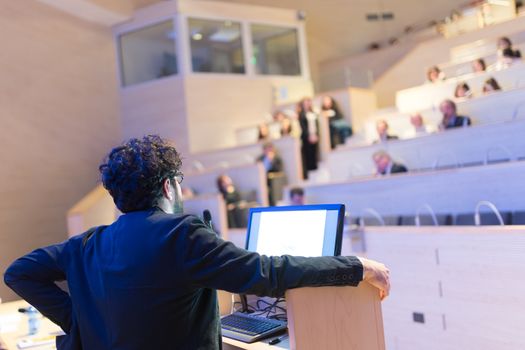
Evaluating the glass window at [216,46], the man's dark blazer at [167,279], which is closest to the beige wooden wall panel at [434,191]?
the man's dark blazer at [167,279]

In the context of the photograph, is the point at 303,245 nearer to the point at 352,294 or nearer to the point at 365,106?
the point at 352,294

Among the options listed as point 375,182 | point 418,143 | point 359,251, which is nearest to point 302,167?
point 418,143

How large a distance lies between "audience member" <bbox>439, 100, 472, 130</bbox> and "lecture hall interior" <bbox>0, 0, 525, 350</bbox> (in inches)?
0.5

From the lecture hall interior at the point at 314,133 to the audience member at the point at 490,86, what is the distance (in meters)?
0.02

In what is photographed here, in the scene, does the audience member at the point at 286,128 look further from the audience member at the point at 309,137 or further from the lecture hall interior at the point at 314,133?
the audience member at the point at 309,137

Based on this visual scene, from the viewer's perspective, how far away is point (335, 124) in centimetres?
735

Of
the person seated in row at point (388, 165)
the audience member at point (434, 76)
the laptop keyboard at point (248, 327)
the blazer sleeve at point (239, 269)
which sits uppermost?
the audience member at point (434, 76)

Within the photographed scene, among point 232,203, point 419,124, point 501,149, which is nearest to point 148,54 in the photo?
point 232,203

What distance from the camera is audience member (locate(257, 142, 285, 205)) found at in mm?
6062

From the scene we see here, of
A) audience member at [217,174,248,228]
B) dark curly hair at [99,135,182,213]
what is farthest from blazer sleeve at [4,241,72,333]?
audience member at [217,174,248,228]

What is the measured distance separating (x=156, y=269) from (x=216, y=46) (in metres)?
7.57

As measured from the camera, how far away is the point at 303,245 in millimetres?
1523

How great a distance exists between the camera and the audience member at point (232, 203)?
215 inches

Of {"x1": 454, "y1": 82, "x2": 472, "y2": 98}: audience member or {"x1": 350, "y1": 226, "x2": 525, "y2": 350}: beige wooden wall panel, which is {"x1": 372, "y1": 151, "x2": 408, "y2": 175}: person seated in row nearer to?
{"x1": 350, "y1": 226, "x2": 525, "y2": 350}: beige wooden wall panel
